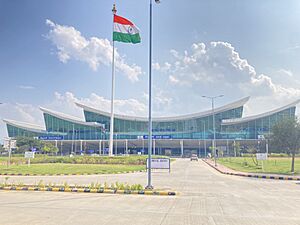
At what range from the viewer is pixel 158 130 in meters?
93.7

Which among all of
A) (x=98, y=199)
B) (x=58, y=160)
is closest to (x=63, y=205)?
(x=98, y=199)

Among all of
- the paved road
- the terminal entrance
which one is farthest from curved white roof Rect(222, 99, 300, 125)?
the paved road

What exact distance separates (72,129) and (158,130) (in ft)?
92.6

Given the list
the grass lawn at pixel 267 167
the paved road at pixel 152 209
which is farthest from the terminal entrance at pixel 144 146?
the paved road at pixel 152 209

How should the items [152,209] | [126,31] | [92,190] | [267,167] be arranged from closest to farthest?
[152,209] → [92,190] → [126,31] → [267,167]

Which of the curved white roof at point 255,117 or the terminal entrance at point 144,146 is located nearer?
the curved white roof at point 255,117

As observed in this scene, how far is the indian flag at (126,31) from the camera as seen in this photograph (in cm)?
1888

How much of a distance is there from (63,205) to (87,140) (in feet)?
278

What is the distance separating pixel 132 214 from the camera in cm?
811

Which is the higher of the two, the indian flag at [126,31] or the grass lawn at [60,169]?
the indian flag at [126,31]

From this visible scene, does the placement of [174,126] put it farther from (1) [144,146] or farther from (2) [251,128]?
(2) [251,128]

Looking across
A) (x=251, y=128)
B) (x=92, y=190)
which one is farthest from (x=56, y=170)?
(x=251, y=128)

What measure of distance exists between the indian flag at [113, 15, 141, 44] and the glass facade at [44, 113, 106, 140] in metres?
70.0

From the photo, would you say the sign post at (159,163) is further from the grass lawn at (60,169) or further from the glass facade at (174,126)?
the glass facade at (174,126)
